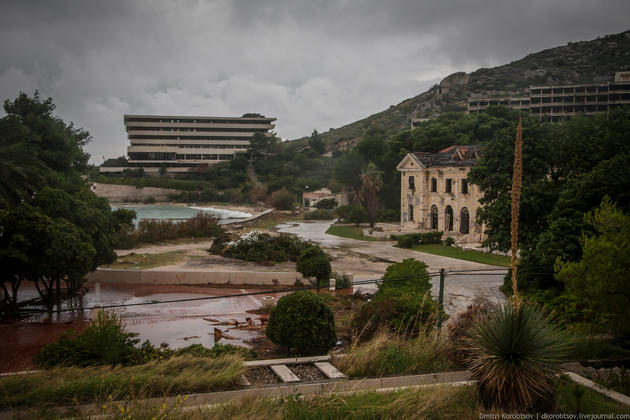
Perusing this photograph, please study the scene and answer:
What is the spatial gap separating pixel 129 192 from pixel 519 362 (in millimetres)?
91039

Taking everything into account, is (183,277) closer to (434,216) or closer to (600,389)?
(600,389)

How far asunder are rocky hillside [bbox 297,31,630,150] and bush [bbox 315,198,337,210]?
49979mm

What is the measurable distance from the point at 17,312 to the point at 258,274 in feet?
32.6

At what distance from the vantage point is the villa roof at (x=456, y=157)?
1655 inches

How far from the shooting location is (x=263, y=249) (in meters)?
29.2

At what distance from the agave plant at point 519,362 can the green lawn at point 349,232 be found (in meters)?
36.9

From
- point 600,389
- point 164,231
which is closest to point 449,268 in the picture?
point 600,389

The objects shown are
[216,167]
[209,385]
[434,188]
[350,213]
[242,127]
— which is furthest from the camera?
[242,127]

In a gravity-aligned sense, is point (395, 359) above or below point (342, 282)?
above

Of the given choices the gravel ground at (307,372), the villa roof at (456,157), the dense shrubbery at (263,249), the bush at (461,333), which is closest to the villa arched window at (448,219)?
the villa roof at (456,157)

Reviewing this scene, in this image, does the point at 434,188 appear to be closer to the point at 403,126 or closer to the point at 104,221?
the point at 104,221

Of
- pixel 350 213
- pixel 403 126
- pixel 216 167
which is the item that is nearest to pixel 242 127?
pixel 216 167

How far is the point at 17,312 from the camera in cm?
1639

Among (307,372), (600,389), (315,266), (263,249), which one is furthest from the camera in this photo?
(263,249)
